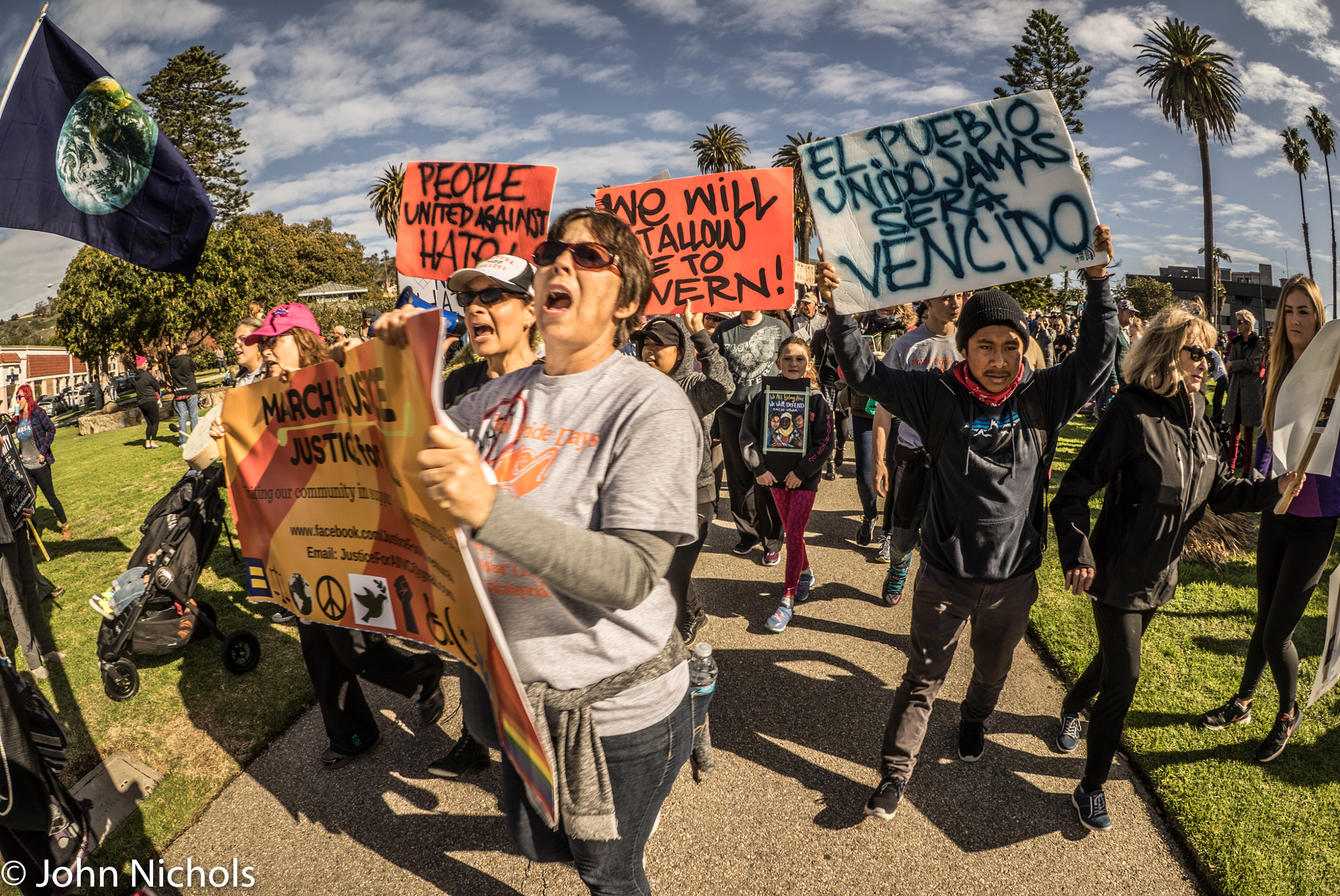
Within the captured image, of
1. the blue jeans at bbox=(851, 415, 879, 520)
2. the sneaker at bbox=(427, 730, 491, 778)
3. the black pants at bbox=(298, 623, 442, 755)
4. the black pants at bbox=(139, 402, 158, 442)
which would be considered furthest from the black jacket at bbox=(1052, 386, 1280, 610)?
the black pants at bbox=(139, 402, 158, 442)

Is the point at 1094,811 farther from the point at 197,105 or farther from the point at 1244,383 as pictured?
the point at 197,105

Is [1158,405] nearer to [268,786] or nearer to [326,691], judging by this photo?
[326,691]

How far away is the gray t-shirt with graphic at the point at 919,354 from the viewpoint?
15.3 feet

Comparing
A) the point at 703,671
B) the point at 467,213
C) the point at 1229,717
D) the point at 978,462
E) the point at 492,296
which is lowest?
the point at 1229,717

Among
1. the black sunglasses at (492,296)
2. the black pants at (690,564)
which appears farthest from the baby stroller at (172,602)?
the black sunglasses at (492,296)

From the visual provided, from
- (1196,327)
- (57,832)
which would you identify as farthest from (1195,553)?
(57,832)

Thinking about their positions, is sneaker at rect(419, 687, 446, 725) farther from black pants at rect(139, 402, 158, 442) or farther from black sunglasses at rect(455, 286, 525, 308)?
black pants at rect(139, 402, 158, 442)

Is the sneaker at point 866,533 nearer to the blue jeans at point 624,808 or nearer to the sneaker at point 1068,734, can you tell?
the sneaker at point 1068,734

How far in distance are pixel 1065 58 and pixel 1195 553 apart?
3937 centimetres

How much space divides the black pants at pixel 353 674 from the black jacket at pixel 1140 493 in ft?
10.2

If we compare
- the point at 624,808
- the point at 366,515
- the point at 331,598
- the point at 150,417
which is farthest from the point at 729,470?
the point at 150,417

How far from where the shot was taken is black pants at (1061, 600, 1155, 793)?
9.32 ft

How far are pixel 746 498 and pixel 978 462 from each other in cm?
323

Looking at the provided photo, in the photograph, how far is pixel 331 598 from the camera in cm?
225
